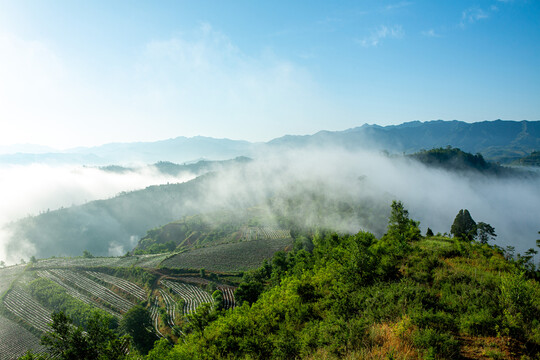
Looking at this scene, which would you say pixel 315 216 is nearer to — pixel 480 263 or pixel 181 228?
A: pixel 181 228

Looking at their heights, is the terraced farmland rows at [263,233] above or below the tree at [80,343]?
below

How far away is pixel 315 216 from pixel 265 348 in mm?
130495

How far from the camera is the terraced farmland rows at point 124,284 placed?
75.2 meters

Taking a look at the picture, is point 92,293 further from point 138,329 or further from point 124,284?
point 138,329

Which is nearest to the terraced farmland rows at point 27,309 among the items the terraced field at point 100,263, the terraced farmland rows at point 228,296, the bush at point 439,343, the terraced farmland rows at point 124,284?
the terraced farmland rows at point 124,284

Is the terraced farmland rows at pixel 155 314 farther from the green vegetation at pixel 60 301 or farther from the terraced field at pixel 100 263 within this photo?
the terraced field at pixel 100 263

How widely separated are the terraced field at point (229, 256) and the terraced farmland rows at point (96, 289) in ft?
64.3

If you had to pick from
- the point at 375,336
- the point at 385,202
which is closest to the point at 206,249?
the point at 375,336

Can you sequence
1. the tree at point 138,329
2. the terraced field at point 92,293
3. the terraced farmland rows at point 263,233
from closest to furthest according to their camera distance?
the tree at point 138,329
the terraced field at point 92,293
the terraced farmland rows at point 263,233

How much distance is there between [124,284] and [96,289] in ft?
28.1

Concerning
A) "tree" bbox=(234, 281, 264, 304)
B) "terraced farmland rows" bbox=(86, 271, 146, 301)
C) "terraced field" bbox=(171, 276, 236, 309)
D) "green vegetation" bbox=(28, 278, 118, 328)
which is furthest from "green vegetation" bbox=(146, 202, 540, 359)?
"terraced farmland rows" bbox=(86, 271, 146, 301)

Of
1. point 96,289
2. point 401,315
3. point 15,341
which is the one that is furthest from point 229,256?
point 401,315

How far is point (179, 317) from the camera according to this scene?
59.5 metres

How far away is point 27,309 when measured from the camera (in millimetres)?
73062
